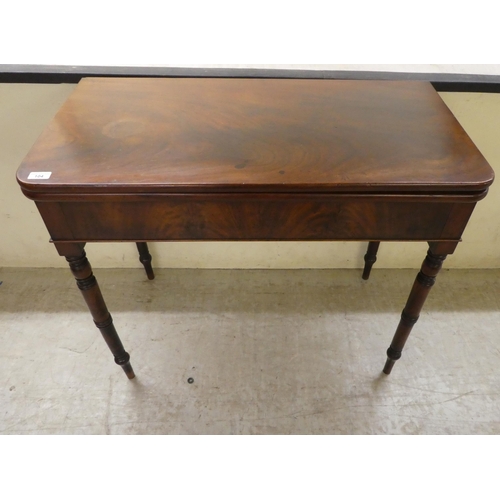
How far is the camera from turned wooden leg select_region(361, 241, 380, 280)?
4.45 ft

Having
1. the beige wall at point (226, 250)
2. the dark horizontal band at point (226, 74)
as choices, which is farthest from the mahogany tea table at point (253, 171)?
the beige wall at point (226, 250)

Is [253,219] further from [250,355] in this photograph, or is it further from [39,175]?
[250,355]

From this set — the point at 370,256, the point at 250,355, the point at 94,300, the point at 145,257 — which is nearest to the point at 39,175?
the point at 94,300

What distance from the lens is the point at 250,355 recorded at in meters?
1.26

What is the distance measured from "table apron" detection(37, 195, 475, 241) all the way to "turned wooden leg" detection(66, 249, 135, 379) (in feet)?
0.27

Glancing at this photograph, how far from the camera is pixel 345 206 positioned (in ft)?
2.46

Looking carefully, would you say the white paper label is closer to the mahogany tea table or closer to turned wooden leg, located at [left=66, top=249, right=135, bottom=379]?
the mahogany tea table

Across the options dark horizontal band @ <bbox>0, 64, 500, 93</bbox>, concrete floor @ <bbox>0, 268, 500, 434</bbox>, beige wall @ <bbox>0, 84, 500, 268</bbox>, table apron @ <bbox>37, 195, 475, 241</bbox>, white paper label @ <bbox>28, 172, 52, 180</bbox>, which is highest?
white paper label @ <bbox>28, 172, 52, 180</bbox>

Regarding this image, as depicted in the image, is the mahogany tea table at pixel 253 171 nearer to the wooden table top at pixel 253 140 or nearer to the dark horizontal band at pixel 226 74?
the wooden table top at pixel 253 140

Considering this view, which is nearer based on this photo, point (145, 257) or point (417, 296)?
point (417, 296)

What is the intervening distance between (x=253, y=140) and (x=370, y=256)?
29.6 inches

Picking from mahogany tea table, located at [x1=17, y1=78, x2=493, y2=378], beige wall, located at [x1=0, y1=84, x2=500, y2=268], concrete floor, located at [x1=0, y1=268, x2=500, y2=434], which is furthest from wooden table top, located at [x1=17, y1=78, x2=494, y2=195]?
concrete floor, located at [x1=0, y1=268, x2=500, y2=434]

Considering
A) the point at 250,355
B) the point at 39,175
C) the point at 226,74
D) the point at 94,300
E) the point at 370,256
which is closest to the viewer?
the point at 39,175

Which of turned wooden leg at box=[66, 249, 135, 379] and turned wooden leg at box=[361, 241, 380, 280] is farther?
turned wooden leg at box=[361, 241, 380, 280]
